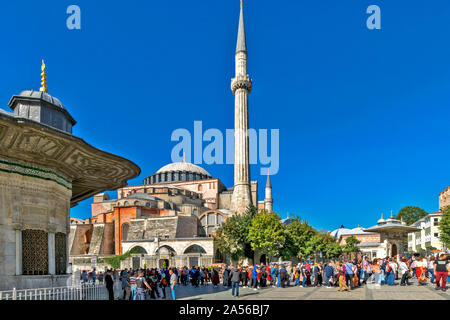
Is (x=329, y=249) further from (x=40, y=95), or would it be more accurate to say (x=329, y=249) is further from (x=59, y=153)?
(x=59, y=153)

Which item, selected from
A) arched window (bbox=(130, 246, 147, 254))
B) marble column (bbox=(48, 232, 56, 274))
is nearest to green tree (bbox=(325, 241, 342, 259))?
arched window (bbox=(130, 246, 147, 254))

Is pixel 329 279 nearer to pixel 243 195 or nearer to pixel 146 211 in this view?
pixel 243 195

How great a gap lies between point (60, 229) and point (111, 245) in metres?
44.4

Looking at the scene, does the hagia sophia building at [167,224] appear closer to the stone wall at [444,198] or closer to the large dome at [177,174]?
the large dome at [177,174]

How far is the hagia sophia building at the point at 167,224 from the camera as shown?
48.4 meters

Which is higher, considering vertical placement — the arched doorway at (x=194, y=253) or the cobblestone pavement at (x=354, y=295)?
the cobblestone pavement at (x=354, y=295)

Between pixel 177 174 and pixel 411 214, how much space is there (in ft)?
161

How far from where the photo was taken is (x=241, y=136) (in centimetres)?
5109

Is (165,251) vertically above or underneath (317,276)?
underneath

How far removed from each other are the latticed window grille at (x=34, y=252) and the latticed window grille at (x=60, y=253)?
31.8 inches

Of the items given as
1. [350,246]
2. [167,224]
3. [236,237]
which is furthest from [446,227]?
[167,224]

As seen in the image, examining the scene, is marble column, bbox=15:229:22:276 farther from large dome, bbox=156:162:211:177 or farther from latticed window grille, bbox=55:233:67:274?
large dome, bbox=156:162:211:177

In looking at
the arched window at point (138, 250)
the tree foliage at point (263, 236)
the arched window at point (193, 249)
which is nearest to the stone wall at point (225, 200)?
the arched window at point (193, 249)

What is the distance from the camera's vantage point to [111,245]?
57.9 metres
